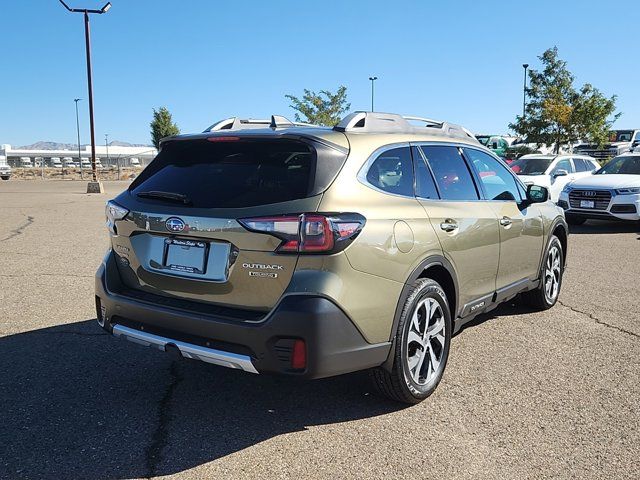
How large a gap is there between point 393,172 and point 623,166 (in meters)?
12.2

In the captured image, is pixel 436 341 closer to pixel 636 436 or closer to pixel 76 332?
pixel 636 436

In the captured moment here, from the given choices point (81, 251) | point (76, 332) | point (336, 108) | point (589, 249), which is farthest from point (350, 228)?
point (336, 108)

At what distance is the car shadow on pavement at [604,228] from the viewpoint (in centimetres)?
1252

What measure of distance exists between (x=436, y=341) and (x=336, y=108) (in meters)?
31.9

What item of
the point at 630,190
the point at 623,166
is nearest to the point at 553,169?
the point at 623,166

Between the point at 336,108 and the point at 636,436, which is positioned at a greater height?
the point at 336,108

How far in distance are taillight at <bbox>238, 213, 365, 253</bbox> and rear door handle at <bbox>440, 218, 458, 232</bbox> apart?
3.61 ft

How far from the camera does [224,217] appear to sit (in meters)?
3.18

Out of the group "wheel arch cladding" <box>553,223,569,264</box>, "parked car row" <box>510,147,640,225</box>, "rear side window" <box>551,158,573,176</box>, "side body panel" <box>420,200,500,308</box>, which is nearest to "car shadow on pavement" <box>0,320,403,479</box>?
"side body panel" <box>420,200,500,308</box>

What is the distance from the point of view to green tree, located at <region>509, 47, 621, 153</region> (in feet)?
95.2

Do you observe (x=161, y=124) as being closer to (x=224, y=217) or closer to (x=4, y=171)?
(x=4, y=171)

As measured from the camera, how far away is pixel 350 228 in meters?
3.13

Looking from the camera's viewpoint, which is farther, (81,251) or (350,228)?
(81,251)

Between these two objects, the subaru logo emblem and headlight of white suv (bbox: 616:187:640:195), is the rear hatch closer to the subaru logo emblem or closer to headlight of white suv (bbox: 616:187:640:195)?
the subaru logo emblem
